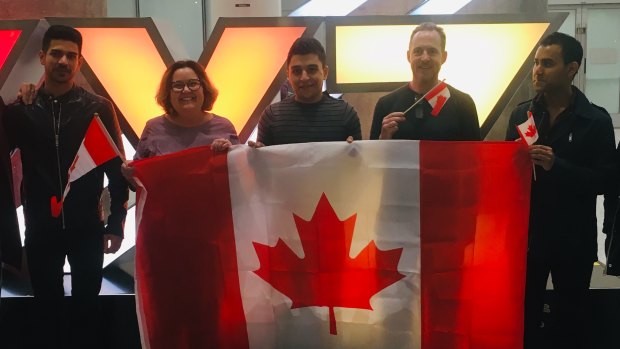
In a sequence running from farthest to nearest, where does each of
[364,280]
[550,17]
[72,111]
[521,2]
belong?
[521,2], [550,17], [72,111], [364,280]

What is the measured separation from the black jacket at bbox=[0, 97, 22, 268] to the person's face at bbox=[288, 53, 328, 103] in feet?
4.26

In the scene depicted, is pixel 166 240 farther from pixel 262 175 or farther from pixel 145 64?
pixel 145 64

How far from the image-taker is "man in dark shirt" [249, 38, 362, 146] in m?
2.60

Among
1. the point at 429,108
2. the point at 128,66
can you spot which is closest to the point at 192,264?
the point at 429,108

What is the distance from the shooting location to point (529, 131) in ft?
7.88

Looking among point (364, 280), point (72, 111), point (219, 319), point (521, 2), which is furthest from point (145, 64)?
point (521, 2)

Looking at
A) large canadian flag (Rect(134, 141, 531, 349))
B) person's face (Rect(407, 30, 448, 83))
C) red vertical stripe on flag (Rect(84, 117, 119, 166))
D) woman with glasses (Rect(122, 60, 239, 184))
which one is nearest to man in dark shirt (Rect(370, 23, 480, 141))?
person's face (Rect(407, 30, 448, 83))

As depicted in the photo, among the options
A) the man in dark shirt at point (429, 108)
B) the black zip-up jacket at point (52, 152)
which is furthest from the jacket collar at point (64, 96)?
the man in dark shirt at point (429, 108)

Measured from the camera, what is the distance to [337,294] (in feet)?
8.11

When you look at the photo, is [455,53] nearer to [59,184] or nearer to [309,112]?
[309,112]

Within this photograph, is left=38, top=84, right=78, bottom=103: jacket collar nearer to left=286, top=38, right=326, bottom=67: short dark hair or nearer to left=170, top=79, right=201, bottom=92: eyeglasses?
left=170, top=79, right=201, bottom=92: eyeglasses

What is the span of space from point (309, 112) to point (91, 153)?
900 mm

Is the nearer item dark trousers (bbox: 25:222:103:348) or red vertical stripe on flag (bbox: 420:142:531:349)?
red vertical stripe on flag (bbox: 420:142:531:349)

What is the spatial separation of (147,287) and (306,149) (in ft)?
2.79
